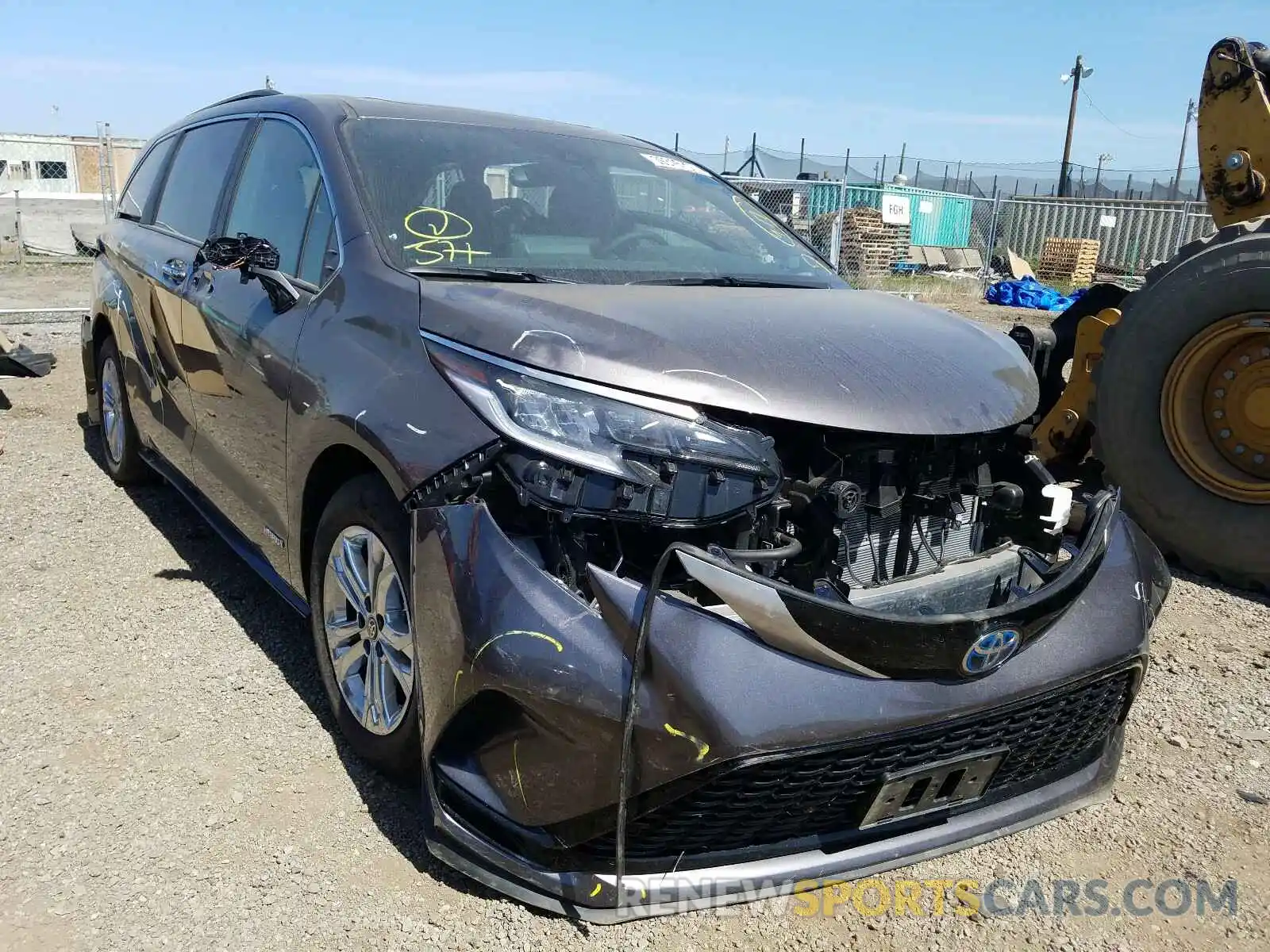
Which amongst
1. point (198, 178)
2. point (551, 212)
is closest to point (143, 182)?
point (198, 178)

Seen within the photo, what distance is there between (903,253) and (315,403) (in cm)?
2094

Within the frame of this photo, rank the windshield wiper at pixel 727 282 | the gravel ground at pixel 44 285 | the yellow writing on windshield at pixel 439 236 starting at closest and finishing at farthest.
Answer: the yellow writing on windshield at pixel 439 236 → the windshield wiper at pixel 727 282 → the gravel ground at pixel 44 285

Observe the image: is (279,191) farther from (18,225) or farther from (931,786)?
(18,225)

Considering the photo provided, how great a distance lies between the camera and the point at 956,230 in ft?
87.6

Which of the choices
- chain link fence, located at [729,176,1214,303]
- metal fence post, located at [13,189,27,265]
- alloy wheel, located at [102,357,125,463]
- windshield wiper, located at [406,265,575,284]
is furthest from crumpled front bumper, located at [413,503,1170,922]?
metal fence post, located at [13,189,27,265]

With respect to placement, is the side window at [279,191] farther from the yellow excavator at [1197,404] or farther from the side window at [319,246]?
the yellow excavator at [1197,404]

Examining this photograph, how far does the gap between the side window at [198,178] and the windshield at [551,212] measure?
1072 mm

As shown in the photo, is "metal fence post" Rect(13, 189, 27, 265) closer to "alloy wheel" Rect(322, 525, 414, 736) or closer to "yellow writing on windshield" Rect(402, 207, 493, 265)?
"yellow writing on windshield" Rect(402, 207, 493, 265)

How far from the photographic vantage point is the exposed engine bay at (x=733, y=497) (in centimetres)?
209

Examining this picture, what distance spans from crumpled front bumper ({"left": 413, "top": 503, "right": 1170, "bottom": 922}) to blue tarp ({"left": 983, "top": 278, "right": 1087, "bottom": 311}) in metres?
15.9

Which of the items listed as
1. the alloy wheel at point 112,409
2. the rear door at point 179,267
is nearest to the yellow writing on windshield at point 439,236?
the rear door at point 179,267


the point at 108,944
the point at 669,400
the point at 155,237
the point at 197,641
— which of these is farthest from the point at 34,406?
the point at 669,400

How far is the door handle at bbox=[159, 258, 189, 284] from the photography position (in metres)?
3.87

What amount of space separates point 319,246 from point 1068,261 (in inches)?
862
